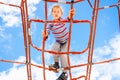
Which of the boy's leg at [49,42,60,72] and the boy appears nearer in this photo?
the boy

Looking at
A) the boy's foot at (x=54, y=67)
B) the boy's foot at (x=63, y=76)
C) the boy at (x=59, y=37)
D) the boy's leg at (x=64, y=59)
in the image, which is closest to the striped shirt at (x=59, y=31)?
the boy at (x=59, y=37)

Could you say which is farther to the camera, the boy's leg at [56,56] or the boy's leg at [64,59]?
the boy's leg at [56,56]

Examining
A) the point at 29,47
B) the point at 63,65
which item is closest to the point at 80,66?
the point at 63,65

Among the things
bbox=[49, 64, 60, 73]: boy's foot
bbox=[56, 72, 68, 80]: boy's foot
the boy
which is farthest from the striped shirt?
bbox=[56, 72, 68, 80]: boy's foot

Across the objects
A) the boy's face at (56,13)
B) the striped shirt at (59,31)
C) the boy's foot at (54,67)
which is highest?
the boy's face at (56,13)

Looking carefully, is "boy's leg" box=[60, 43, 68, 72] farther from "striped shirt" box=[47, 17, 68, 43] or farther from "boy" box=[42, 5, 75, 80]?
"striped shirt" box=[47, 17, 68, 43]

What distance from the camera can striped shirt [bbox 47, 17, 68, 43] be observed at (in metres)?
6.04

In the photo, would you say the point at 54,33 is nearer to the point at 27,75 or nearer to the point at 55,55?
the point at 55,55

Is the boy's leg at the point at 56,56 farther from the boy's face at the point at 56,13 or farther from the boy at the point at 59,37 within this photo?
the boy's face at the point at 56,13

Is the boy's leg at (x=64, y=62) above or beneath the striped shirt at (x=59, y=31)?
beneath

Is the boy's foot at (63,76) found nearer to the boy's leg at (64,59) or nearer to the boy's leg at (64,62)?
the boy's leg at (64,62)

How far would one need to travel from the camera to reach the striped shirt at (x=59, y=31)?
604cm

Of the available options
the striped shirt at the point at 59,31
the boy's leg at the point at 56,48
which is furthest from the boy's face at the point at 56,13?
the boy's leg at the point at 56,48

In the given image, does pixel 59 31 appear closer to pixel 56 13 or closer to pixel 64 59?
pixel 56 13
